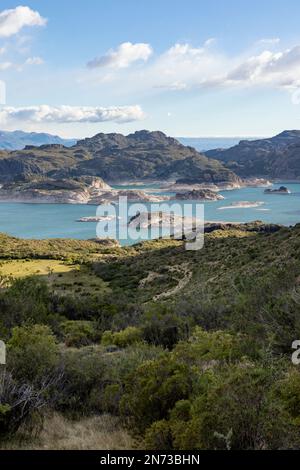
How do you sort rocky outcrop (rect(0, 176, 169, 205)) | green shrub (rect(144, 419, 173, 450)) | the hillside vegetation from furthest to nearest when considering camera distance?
rocky outcrop (rect(0, 176, 169, 205)) < green shrub (rect(144, 419, 173, 450)) < the hillside vegetation

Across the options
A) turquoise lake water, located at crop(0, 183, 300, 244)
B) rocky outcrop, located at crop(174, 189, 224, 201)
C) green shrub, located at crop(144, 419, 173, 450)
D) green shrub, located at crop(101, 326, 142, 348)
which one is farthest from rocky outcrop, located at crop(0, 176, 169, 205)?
green shrub, located at crop(144, 419, 173, 450)

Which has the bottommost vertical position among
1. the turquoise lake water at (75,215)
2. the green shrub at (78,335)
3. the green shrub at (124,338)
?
the turquoise lake water at (75,215)

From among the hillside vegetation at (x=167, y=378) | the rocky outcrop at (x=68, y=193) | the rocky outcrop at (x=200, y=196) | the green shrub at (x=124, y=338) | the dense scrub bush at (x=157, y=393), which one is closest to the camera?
the hillside vegetation at (x=167, y=378)

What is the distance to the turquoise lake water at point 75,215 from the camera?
396ft

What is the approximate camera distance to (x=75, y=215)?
5802 inches

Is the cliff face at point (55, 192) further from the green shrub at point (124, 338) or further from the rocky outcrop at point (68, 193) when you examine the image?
the green shrub at point (124, 338)

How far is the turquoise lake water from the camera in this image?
12069 centimetres

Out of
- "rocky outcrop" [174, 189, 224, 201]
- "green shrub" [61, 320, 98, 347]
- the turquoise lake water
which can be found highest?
"rocky outcrop" [174, 189, 224, 201]

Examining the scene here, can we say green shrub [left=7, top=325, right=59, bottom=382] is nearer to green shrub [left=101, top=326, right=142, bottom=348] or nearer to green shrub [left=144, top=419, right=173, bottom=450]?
green shrub [left=144, top=419, right=173, bottom=450]

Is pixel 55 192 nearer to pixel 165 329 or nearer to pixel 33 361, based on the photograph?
pixel 165 329

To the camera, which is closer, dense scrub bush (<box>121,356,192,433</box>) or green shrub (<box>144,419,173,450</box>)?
green shrub (<box>144,419,173,450</box>)

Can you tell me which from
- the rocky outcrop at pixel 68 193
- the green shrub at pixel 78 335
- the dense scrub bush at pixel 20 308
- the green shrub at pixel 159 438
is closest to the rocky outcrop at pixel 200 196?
the rocky outcrop at pixel 68 193

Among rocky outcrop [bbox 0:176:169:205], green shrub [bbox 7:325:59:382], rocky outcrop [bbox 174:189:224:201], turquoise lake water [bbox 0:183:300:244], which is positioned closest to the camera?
green shrub [bbox 7:325:59:382]

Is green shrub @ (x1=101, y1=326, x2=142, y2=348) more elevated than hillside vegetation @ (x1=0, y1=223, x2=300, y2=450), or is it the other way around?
hillside vegetation @ (x1=0, y1=223, x2=300, y2=450)
